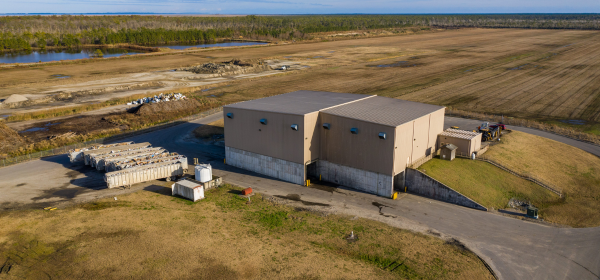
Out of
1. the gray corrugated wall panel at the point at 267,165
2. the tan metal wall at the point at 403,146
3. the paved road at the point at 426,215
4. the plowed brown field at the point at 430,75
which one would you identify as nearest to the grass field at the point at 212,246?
the paved road at the point at 426,215

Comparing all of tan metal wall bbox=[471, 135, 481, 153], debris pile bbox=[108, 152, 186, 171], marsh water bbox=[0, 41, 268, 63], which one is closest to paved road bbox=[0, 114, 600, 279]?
debris pile bbox=[108, 152, 186, 171]

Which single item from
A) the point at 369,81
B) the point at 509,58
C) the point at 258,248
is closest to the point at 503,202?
the point at 258,248

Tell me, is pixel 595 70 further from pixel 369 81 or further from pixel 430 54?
pixel 369 81

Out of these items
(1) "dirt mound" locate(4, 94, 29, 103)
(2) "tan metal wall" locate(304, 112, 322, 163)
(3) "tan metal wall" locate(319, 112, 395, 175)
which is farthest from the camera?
(1) "dirt mound" locate(4, 94, 29, 103)

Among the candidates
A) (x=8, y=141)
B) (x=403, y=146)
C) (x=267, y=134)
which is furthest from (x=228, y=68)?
(x=403, y=146)

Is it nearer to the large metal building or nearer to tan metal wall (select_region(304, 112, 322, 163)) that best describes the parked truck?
the large metal building

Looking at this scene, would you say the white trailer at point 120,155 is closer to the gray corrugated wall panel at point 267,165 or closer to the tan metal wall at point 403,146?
the gray corrugated wall panel at point 267,165
